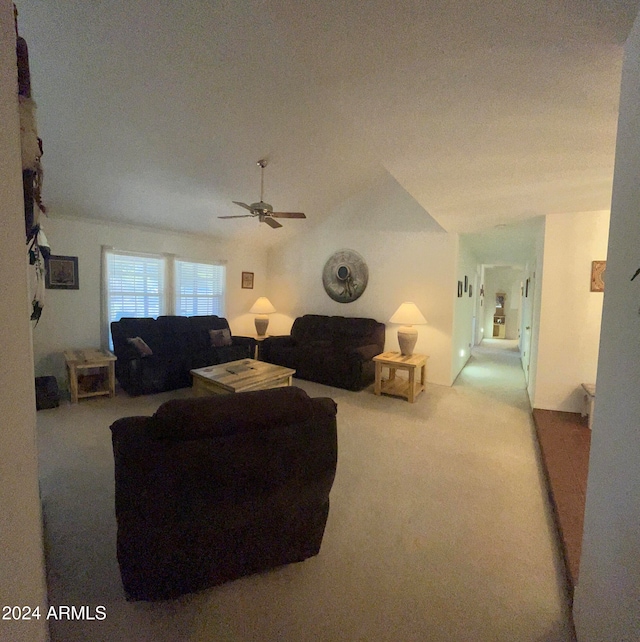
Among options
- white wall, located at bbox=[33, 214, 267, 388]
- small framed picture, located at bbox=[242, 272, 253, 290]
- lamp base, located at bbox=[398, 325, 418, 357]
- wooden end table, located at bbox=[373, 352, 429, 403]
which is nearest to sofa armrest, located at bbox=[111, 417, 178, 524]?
wooden end table, located at bbox=[373, 352, 429, 403]

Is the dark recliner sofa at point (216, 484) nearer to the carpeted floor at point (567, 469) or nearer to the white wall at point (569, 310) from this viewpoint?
the carpeted floor at point (567, 469)

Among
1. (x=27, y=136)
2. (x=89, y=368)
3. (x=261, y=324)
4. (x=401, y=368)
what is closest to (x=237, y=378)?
(x=89, y=368)

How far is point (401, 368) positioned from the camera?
418 centimetres

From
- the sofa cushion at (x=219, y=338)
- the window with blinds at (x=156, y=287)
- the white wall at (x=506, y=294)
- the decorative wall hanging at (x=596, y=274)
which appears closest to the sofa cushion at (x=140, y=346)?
the window with blinds at (x=156, y=287)

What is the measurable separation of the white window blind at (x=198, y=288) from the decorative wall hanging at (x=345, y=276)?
198 centimetres

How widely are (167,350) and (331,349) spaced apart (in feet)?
8.02

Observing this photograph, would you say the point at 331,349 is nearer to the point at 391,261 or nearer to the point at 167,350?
the point at 391,261

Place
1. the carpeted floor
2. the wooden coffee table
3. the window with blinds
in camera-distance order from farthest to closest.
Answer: the window with blinds < the wooden coffee table < the carpeted floor

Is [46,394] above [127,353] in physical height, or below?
below

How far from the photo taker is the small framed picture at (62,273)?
13.0 ft

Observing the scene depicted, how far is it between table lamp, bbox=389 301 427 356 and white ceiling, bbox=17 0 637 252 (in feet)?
3.95

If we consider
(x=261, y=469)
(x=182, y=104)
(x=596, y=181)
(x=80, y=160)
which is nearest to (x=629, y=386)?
(x=261, y=469)

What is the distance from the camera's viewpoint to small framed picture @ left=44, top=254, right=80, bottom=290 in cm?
396

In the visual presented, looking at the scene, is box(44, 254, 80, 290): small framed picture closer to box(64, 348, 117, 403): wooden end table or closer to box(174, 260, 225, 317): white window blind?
box(64, 348, 117, 403): wooden end table
